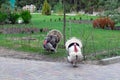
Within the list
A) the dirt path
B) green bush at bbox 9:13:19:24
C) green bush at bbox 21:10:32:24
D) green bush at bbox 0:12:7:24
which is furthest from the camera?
green bush at bbox 21:10:32:24

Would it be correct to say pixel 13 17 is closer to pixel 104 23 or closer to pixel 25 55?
pixel 104 23

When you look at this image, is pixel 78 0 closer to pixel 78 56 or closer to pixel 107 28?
pixel 107 28

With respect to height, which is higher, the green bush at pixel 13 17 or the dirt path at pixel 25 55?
the green bush at pixel 13 17

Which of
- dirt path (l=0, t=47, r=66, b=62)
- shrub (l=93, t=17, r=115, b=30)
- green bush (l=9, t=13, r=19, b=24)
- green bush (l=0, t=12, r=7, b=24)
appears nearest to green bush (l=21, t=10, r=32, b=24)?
green bush (l=9, t=13, r=19, b=24)

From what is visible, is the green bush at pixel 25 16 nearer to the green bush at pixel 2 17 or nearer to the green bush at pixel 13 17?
the green bush at pixel 13 17

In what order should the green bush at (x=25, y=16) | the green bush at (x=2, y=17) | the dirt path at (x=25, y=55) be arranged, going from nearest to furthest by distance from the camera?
the dirt path at (x=25, y=55), the green bush at (x=2, y=17), the green bush at (x=25, y=16)

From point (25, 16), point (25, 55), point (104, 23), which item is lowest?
point (25, 55)

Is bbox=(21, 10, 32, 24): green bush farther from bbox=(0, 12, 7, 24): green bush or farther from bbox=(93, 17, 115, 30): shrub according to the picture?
bbox=(93, 17, 115, 30): shrub

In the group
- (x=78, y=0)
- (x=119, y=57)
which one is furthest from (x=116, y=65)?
(x=78, y=0)

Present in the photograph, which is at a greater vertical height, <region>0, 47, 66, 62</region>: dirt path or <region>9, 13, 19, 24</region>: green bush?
<region>9, 13, 19, 24</region>: green bush

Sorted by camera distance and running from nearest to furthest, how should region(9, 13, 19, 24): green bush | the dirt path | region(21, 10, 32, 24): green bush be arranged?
the dirt path → region(9, 13, 19, 24): green bush → region(21, 10, 32, 24): green bush

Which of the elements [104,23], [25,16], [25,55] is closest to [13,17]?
[25,16]

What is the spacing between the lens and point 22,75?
9867 millimetres

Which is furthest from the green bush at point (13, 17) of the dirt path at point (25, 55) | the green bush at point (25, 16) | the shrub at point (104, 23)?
the dirt path at point (25, 55)
